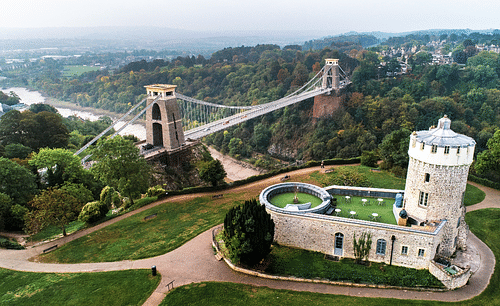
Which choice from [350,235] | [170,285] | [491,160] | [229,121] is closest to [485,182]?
[491,160]

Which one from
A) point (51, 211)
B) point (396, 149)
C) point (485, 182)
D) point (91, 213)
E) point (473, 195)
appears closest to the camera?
point (51, 211)

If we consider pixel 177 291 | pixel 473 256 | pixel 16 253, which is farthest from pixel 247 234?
pixel 16 253

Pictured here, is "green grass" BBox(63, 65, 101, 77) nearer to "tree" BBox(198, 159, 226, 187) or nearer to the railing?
"tree" BBox(198, 159, 226, 187)

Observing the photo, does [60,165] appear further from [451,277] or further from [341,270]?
[451,277]

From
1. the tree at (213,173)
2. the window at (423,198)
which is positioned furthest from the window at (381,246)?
the tree at (213,173)

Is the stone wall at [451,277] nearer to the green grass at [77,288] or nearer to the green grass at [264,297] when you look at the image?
the green grass at [264,297]

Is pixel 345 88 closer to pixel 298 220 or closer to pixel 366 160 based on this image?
pixel 366 160

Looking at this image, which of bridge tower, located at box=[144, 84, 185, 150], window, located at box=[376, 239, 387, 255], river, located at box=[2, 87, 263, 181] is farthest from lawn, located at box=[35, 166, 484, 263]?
river, located at box=[2, 87, 263, 181]
